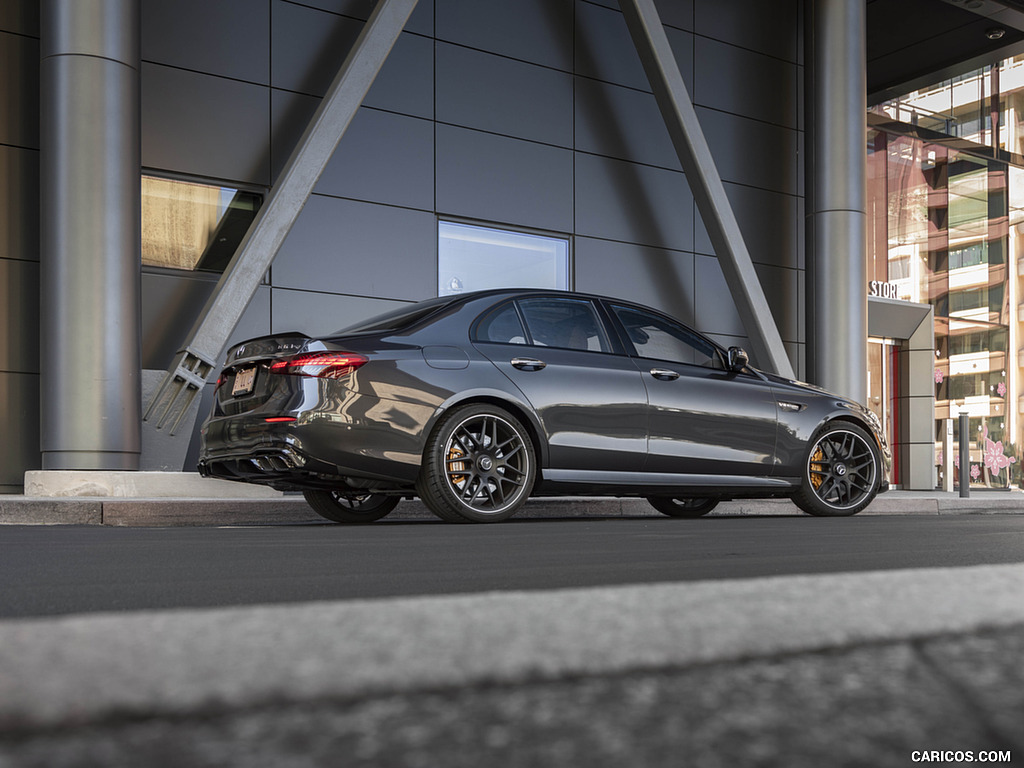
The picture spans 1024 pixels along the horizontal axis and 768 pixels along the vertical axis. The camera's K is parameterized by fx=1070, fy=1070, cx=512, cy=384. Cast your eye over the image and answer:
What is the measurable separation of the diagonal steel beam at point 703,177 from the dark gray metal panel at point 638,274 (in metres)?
0.81

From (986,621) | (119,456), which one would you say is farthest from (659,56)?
(986,621)

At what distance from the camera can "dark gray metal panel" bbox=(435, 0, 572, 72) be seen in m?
13.8

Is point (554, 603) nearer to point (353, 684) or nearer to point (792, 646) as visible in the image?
point (792, 646)

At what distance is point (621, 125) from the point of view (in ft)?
49.7

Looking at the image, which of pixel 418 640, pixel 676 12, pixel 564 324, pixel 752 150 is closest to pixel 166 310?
pixel 564 324

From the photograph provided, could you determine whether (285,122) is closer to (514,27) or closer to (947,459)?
(514,27)

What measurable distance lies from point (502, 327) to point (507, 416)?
0.69m

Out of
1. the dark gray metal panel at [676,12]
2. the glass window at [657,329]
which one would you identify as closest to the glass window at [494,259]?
the dark gray metal panel at [676,12]

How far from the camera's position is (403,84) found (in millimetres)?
13305

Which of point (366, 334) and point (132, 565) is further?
point (366, 334)

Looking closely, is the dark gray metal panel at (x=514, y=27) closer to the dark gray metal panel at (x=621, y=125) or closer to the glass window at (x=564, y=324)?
the dark gray metal panel at (x=621, y=125)

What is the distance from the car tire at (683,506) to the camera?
9.81 metres

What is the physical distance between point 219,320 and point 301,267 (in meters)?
1.84

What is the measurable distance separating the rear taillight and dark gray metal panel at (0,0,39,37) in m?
6.85
